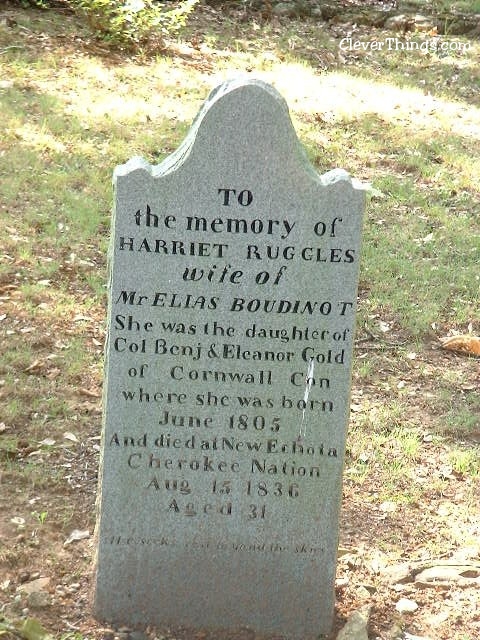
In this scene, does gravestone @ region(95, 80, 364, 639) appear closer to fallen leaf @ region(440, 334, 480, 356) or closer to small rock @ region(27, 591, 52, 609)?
small rock @ region(27, 591, 52, 609)

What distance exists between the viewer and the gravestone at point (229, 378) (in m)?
3.48

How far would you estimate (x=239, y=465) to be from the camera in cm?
375

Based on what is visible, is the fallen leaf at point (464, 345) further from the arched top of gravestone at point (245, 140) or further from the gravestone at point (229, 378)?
the arched top of gravestone at point (245, 140)

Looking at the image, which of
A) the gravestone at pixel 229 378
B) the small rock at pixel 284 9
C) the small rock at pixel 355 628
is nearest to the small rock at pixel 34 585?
the gravestone at pixel 229 378

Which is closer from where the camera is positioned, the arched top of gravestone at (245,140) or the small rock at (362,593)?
the arched top of gravestone at (245,140)

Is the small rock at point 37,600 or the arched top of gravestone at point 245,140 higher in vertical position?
the arched top of gravestone at point 245,140

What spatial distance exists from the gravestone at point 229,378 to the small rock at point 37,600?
203 millimetres

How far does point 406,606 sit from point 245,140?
197 centimetres

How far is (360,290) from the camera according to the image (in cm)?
690

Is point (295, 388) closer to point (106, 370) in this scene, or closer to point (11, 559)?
point (106, 370)

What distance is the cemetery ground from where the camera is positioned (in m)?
4.25

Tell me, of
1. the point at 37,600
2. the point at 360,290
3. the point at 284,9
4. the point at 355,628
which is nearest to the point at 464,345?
the point at 360,290

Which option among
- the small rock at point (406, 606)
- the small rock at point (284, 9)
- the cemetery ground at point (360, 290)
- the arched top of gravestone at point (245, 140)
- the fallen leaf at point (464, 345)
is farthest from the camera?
the small rock at point (284, 9)

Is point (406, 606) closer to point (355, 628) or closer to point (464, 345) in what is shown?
point (355, 628)
